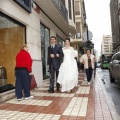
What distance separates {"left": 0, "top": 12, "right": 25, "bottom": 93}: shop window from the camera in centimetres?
854

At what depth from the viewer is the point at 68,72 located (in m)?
8.75

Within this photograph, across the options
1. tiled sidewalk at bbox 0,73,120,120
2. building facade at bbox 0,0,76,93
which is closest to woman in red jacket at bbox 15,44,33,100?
tiled sidewalk at bbox 0,73,120,120

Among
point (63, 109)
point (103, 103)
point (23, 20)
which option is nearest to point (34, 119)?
point (63, 109)

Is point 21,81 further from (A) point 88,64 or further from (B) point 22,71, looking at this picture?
(A) point 88,64

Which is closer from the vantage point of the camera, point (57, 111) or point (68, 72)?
point (57, 111)

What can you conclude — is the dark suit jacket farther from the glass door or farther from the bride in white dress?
the glass door

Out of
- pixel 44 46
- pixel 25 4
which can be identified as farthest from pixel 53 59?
pixel 44 46

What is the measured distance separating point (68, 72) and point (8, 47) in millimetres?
2534

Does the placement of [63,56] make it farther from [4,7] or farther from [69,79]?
[4,7]

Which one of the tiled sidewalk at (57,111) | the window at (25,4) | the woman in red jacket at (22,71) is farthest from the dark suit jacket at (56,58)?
the tiled sidewalk at (57,111)

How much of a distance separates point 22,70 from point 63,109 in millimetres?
2201

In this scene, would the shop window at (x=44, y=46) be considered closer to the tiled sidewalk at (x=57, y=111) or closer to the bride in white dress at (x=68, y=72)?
the bride in white dress at (x=68, y=72)

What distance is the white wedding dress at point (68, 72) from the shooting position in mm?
8734

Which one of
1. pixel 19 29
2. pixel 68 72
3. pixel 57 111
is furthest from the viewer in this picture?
pixel 19 29
